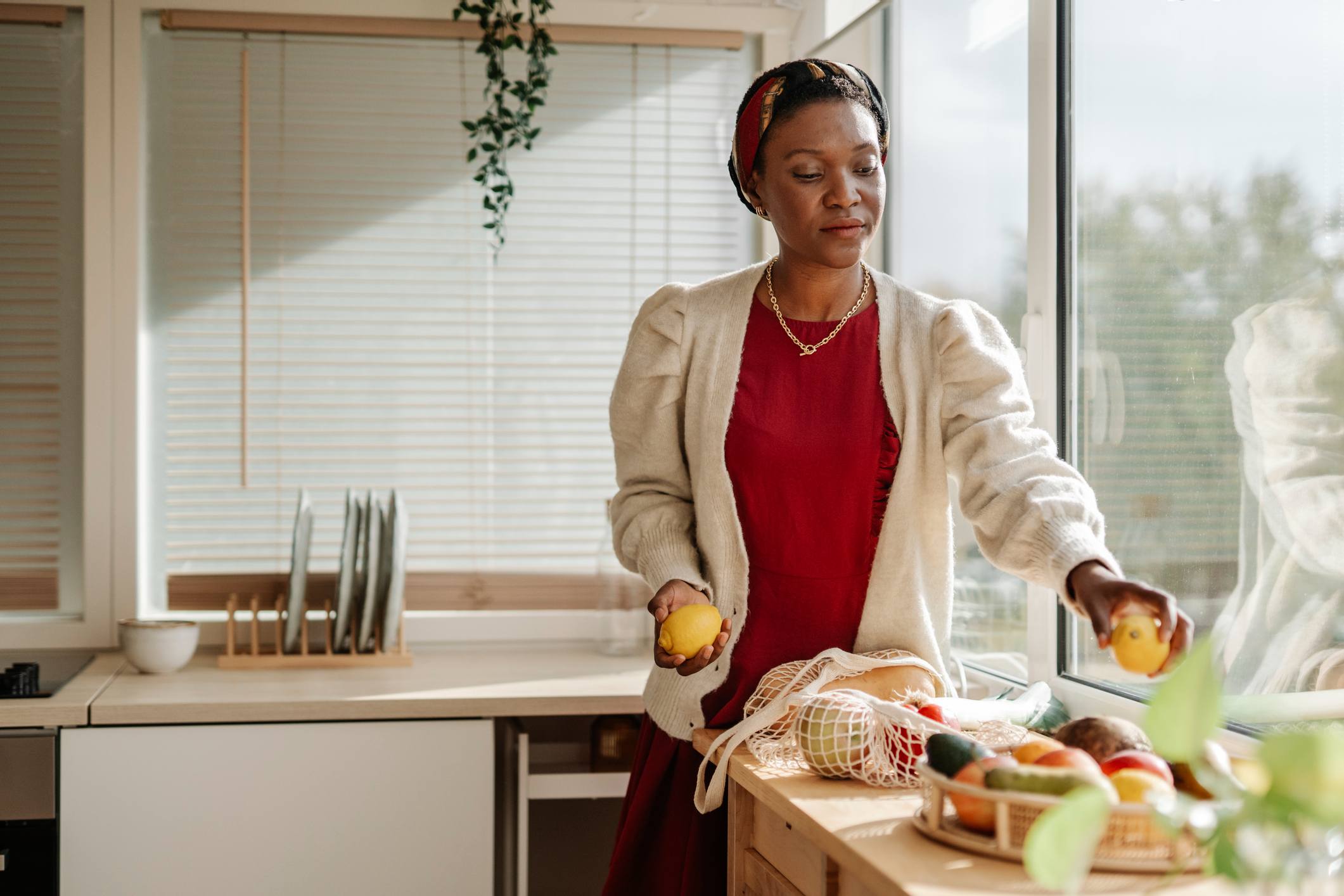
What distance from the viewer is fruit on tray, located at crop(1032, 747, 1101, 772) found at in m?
0.89

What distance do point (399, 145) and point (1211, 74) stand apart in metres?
1.64

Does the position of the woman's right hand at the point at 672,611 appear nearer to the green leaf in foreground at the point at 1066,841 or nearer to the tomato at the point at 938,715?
the tomato at the point at 938,715

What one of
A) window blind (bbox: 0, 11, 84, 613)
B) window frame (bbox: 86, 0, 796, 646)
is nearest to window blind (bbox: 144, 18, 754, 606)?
window frame (bbox: 86, 0, 796, 646)

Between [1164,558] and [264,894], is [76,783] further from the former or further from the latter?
[1164,558]

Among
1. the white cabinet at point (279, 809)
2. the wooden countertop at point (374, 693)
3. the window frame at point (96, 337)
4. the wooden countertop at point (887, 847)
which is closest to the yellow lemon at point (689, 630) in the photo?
the wooden countertop at point (887, 847)

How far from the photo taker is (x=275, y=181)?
2529mm

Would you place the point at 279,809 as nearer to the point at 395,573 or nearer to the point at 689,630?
the point at 395,573

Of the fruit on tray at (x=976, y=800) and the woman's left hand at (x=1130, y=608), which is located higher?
the woman's left hand at (x=1130, y=608)

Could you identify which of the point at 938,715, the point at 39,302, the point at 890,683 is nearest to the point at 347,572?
the point at 39,302

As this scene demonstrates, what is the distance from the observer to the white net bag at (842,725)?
1.11 m

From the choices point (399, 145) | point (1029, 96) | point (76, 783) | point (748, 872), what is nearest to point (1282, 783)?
point (748, 872)

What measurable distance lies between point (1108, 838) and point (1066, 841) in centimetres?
34

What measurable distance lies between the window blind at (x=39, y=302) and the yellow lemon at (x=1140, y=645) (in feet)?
7.26

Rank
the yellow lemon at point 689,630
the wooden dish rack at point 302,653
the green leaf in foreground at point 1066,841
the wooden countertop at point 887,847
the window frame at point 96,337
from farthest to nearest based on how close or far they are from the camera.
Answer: the window frame at point 96,337 → the wooden dish rack at point 302,653 → the yellow lemon at point 689,630 → the wooden countertop at point 887,847 → the green leaf in foreground at point 1066,841
